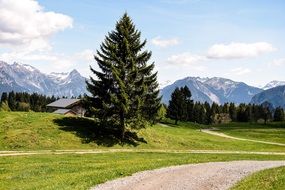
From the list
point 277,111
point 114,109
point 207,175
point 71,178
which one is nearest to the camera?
point 71,178

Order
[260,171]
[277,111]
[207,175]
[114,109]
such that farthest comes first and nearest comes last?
[277,111] → [114,109] → [260,171] → [207,175]

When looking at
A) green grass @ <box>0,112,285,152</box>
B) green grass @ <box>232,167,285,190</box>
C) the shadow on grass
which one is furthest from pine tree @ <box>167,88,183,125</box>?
Result: green grass @ <box>232,167,285,190</box>

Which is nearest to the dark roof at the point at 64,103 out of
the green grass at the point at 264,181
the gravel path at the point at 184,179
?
the gravel path at the point at 184,179

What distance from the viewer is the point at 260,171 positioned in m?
24.1

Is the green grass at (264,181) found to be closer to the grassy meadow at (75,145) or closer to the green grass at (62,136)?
the grassy meadow at (75,145)

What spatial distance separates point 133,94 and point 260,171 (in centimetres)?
2962

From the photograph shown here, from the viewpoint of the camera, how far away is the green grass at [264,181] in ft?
62.1

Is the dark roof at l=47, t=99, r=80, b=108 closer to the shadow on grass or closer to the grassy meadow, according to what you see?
the grassy meadow

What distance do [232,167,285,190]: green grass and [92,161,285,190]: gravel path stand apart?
582mm

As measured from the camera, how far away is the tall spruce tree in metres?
51.6

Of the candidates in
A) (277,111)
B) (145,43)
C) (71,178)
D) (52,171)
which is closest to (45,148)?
(145,43)

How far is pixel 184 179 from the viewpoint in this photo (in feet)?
70.0

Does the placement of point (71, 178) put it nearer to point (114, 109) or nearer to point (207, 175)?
point (207, 175)

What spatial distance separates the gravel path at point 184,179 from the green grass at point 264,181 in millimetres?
582
